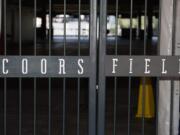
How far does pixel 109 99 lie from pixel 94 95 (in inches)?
333

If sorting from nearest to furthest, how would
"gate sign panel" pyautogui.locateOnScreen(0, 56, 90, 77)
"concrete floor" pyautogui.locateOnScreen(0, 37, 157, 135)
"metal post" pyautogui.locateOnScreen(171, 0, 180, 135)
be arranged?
"gate sign panel" pyautogui.locateOnScreen(0, 56, 90, 77) → "metal post" pyautogui.locateOnScreen(171, 0, 180, 135) → "concrete floor" pyautogui.locateOnScreen(0, 37, 157, 135)

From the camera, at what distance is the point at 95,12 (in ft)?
16.7

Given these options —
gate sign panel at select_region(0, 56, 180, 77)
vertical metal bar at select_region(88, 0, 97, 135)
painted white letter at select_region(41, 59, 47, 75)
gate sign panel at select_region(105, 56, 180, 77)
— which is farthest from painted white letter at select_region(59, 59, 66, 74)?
gate sign panel at select_region(105, 56, 180, 77)

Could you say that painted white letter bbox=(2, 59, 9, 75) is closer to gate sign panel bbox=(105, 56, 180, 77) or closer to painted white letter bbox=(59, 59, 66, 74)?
painted white letter bbox=(59, 59, 66, 74)

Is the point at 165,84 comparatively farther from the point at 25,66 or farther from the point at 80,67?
the point at 25,66

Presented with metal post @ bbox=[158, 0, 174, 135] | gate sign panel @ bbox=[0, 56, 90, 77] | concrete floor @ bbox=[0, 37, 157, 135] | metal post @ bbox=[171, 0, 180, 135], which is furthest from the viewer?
concrete floor @ bbox=[0, 37, 157, 135]

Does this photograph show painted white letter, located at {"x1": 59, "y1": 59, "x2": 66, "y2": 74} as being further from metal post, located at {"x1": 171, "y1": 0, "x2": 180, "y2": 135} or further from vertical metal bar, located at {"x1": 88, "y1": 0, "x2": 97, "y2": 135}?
metal post, located at {"x1": 171, "y1": 0, "x2": 180, "y2": 135}

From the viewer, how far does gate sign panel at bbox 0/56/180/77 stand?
4996 millimetres

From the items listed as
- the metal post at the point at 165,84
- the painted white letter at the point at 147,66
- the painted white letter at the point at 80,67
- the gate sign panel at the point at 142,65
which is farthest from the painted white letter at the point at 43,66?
the metal post at the point at 165,84

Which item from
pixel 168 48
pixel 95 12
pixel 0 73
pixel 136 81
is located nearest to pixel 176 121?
pixel 168 48

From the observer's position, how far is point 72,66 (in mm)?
5020

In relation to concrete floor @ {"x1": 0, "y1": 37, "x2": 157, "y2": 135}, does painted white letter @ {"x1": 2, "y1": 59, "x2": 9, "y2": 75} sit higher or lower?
higher

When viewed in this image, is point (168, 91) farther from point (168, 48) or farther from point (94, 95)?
point (94, 95)

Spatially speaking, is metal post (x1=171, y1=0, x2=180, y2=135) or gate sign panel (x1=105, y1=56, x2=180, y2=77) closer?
gate sign panel (x1=105, y1=56, x2=180, y2=77)
